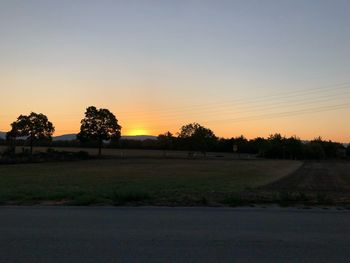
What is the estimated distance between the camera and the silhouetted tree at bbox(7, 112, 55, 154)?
107 m

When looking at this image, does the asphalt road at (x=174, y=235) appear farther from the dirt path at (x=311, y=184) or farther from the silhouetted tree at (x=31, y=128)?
the silhouetted tree at (x=31, y=128)

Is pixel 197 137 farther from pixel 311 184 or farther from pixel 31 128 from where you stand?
pixel 311 184

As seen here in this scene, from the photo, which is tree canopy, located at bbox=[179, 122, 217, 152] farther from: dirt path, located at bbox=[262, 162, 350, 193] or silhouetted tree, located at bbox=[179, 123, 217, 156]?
dirt path, located at bbox=[262, 162, 350, 193]

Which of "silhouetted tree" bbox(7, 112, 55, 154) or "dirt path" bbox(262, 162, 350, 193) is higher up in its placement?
"silhouetted tree" bbox(7, 112, 55, 154)

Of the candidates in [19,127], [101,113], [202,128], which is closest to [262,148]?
[202,128]

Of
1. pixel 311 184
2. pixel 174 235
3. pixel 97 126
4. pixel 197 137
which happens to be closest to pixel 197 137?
pixel 197 137

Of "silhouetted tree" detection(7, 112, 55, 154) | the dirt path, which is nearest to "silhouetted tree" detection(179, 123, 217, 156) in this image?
"silhouetted tree" detection(7, 112, 55, 154)

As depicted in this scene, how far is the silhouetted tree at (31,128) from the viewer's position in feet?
352

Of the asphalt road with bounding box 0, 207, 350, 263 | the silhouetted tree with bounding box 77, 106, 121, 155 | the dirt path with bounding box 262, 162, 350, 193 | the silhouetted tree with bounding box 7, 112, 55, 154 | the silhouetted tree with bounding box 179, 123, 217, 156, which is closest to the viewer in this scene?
the asphalt road with bounding box 0, 207, 350, 263

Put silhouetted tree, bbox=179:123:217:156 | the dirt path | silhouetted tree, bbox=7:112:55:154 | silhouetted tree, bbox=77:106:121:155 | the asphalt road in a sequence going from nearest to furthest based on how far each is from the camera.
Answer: the asphalt road
the dirt path
silhouetted tree, bbox=7:112:55:154
silhouetted tree, bbox=77:106:121:155
silhouetted tree, bbox=179:123:217:156

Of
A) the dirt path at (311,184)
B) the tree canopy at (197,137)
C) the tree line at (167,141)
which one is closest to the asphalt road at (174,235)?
the dirt path at (311,184)

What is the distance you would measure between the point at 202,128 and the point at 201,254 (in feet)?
512

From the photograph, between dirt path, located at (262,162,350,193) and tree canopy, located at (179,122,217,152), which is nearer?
dirt path, located at (262,162,350,193)

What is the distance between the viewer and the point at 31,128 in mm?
107750
